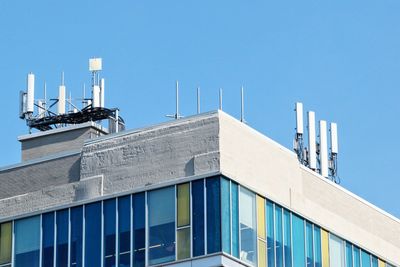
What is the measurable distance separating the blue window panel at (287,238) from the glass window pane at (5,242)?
35.8 ft

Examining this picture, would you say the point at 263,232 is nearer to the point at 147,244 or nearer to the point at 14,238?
the point at 147,244

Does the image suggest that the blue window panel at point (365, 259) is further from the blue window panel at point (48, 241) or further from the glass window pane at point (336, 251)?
the blue window panel at point (48, 241)

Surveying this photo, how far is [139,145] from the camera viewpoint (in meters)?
74.1

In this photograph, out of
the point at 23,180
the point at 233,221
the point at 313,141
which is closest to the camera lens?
the point at 233,221

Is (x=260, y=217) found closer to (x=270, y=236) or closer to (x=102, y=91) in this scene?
(x=270, y=236)

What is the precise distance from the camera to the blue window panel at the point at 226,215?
71062 mm

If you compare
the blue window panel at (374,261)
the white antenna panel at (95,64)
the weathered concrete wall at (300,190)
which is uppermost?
the white antenna panel at (95,64)

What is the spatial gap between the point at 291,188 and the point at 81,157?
8411 mm

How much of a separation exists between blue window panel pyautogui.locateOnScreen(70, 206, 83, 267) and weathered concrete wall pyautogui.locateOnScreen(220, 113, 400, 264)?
21.0ft

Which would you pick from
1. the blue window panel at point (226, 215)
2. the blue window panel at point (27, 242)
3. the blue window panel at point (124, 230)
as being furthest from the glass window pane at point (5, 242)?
the blue window panel at point (226, 215)

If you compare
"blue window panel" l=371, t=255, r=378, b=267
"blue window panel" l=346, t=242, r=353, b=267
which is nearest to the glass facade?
"blue window panel" l=346, t=242, r=353, b=267

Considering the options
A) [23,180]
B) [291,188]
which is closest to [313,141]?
[291,188]

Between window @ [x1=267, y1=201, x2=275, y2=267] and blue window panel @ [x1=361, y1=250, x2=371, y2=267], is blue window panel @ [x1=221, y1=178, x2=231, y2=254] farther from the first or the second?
blue window panel @ [x1=361, y1=250, x2=371, y2=267]

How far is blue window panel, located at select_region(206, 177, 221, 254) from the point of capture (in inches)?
2795
